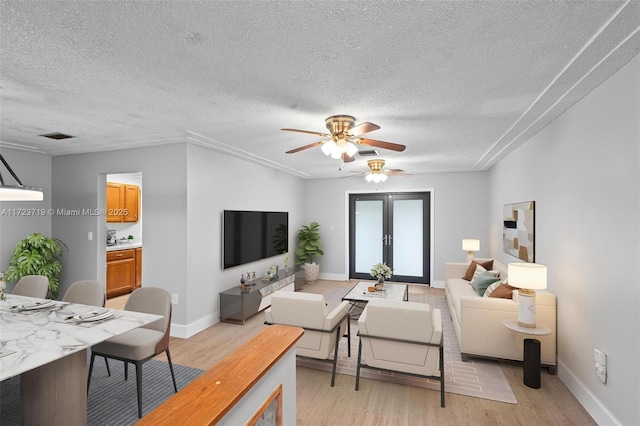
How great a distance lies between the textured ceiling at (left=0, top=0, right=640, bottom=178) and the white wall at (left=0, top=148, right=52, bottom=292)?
109 centimetres

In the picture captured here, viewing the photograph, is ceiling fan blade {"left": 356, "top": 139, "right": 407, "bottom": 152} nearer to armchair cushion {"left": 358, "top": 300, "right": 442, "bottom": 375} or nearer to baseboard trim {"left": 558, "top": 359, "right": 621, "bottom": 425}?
armchair cushion {"left": 358, "top": 300, "right": 442, "bottom": 375}

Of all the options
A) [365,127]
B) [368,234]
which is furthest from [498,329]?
[368,234]

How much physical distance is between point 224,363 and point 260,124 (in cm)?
259

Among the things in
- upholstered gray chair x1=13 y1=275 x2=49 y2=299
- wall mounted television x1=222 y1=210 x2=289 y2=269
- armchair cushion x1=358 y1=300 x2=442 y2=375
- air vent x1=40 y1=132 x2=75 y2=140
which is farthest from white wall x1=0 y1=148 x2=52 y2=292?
armchair cushion x1=358 y1=300 x2=442 y2=375

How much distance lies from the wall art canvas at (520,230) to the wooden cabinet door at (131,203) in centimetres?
696

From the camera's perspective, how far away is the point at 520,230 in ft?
13.2

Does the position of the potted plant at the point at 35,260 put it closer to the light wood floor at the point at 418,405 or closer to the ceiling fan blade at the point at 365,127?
the light wood floor at the point at 418,405

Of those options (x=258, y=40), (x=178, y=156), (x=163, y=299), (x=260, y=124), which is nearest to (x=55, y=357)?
(x=163, y=299)

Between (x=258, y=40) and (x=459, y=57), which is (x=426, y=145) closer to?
(x=459, y=57)

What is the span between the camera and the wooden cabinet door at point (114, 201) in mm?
5922

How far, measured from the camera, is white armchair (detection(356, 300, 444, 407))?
2.51m

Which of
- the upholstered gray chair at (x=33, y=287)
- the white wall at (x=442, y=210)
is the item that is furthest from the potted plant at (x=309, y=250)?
the upholstered gray chair at (x=33, y=287)

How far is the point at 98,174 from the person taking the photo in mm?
4449

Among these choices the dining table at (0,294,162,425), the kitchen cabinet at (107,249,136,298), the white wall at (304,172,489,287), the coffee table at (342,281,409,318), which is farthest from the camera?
the white wall at (304,172,489,287)
